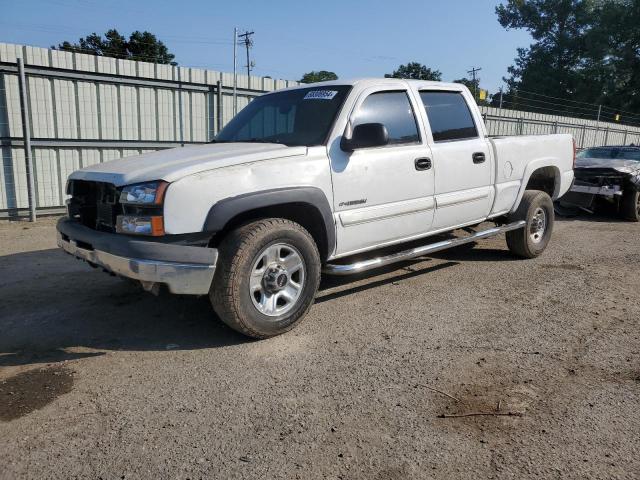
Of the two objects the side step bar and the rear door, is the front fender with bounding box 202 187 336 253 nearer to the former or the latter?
the side step bar

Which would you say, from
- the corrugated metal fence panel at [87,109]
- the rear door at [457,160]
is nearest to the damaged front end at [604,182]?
the rear door at [457,160]

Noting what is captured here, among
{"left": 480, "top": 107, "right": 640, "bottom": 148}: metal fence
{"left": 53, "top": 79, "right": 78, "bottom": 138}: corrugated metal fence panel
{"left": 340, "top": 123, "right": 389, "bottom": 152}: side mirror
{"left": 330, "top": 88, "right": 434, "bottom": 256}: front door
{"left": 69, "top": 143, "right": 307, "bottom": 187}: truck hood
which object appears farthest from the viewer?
{"left": 480, "top": 107, "right": 640, "bottom": 148}: metal fence

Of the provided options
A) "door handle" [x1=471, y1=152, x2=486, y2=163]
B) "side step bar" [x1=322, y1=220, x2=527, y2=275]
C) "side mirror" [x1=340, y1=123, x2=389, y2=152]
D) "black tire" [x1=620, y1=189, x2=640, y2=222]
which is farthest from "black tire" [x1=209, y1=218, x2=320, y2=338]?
"black tire" [x1=620, y1=189, x2=640, y2=222]

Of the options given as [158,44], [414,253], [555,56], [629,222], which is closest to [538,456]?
[414,253]

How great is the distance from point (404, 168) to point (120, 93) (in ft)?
23.0

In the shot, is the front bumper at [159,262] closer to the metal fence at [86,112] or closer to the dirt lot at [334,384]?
the dirt lot at [334,384]

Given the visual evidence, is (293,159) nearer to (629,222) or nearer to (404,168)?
(404,168)

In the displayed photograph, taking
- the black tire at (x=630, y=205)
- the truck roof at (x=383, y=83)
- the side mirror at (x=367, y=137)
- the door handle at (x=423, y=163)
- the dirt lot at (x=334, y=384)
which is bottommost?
the dirt lot at (x=334, y=384)

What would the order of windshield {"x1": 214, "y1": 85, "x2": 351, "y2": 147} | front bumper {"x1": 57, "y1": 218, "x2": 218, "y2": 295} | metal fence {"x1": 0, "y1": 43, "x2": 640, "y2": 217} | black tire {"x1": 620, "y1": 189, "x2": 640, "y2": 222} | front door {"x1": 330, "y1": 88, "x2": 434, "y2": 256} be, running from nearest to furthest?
1. front bumper {"x1": 57, "y1": 218, "x2": 218, "y2": 295}
2. front door {"x1": 330, "y1": 88, "x2": 434, "y2": 256}
3. windshield {"x1": 214, "y1": 85, "x2": 351, "y2": 147}
4. metal fence {"x1": 0, "y1": 43, "x2": 640, "y2": 217}
5. black tire {"x1": 620, "y1": 189, "x2": 640, "y2": 222}

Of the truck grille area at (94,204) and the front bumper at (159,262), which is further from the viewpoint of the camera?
the truck grille area at (94,204)

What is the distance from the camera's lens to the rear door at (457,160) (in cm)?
488

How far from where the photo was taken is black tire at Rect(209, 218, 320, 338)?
3.46 metres

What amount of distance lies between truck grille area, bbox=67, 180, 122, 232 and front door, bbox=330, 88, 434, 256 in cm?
162

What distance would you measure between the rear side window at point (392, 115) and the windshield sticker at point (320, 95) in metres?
0.29
